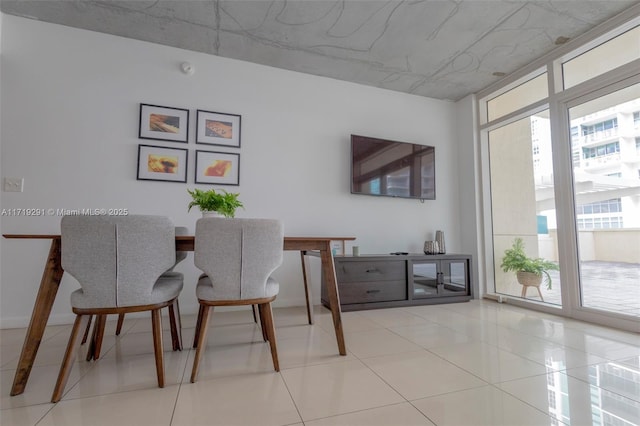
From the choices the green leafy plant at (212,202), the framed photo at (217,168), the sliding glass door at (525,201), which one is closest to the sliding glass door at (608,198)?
the sliding glass door at (525,201)

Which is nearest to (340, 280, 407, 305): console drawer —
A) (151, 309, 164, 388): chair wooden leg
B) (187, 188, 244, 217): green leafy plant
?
(187, 188, 244, 217): green leafy plant

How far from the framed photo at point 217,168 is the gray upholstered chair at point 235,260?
4.81 ft

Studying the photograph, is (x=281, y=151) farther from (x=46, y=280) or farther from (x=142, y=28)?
(x=46, y=280)

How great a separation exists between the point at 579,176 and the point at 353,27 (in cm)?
244

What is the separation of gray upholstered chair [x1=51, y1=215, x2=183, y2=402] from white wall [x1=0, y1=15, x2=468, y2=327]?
4.48ft

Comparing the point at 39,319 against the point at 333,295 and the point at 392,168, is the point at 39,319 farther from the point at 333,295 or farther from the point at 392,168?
the point at 392,168

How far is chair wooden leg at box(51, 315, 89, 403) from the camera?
1288 millimetres

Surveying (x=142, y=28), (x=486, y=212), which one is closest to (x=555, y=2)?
(x=486, y=212)

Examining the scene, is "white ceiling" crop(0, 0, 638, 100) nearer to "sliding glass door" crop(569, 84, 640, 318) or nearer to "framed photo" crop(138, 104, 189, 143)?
"framed photo" crop(138, 104, 189, 143)

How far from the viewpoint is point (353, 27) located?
2.58 meters

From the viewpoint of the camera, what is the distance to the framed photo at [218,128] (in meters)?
2.88

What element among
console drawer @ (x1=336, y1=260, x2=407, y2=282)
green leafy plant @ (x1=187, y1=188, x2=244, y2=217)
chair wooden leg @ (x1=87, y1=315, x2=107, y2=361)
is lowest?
chair wooden leg @ (x1=87, y1=315, x2=107, y2=361)

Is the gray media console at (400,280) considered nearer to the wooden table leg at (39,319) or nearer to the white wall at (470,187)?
the white wall at (470,187)

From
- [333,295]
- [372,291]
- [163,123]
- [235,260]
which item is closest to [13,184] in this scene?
[163,123]
